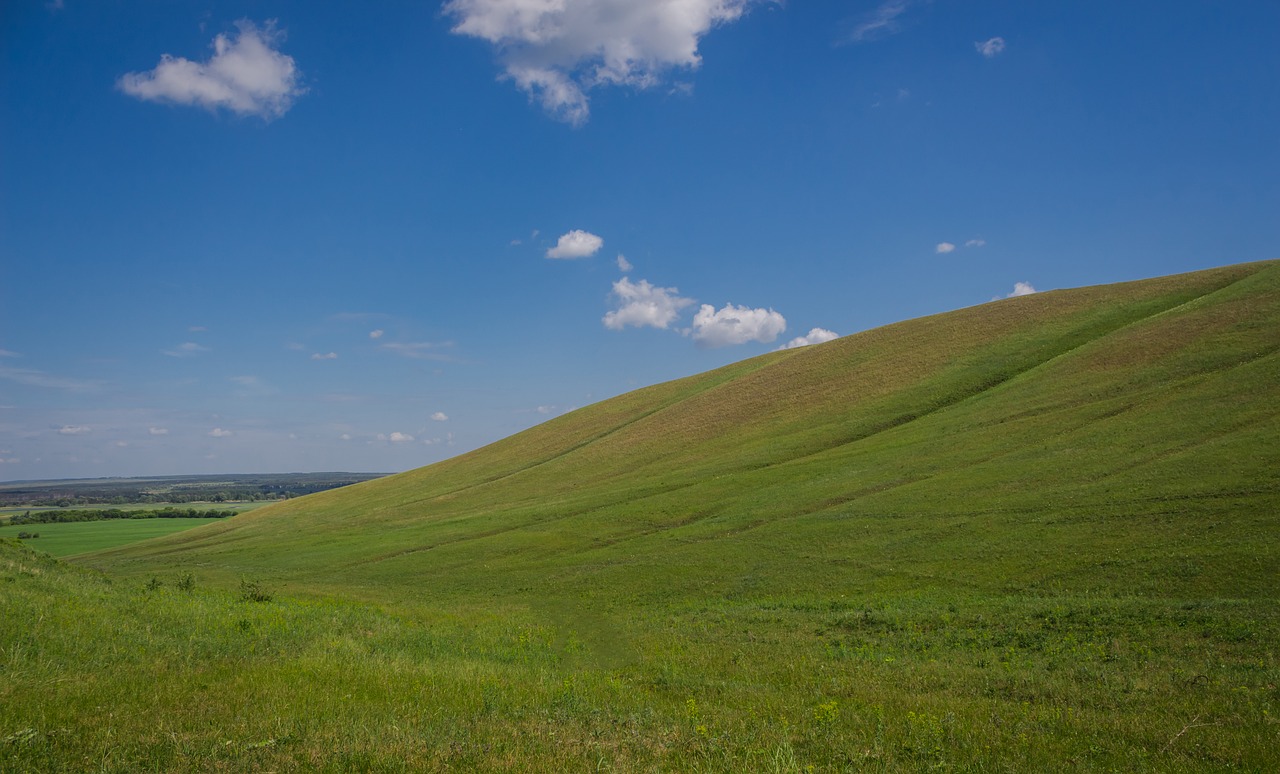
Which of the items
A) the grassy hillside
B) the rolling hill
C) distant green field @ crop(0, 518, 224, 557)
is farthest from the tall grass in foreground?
distant green field @ crop(0, 518, 224, 557)

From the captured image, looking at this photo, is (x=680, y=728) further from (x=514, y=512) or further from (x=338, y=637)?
(x=514, y=512)

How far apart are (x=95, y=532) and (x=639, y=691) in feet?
428

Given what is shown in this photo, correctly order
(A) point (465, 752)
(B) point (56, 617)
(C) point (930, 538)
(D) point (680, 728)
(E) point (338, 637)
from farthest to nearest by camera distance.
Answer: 1. (C) point (930, 538)
2. (E) point (338, 637)
3. (B) point (56, 617)
4. (D) point (680, 728)
5. (A) point (465, 752)

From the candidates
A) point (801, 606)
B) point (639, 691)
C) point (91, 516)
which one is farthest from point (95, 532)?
point (639, 691)

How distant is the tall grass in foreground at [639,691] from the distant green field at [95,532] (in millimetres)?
84831

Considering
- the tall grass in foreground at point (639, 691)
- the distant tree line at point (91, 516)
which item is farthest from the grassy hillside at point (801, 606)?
the distant tree line at point (91, 516)

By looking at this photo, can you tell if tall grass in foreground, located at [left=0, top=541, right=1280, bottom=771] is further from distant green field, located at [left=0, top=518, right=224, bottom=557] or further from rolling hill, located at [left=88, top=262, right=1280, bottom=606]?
distant green field, located at [left=0, top=518, right=224, bottom=557]

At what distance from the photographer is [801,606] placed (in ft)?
91.6

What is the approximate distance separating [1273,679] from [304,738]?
18.6 meters

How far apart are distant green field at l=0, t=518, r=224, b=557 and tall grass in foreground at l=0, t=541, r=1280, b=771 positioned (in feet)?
278

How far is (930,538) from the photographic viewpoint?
34.2 metres

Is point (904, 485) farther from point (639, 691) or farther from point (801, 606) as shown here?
point (639, 691)

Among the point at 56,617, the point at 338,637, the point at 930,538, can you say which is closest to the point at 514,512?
the point at 930,538

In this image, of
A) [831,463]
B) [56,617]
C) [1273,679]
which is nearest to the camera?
[1273,679]
